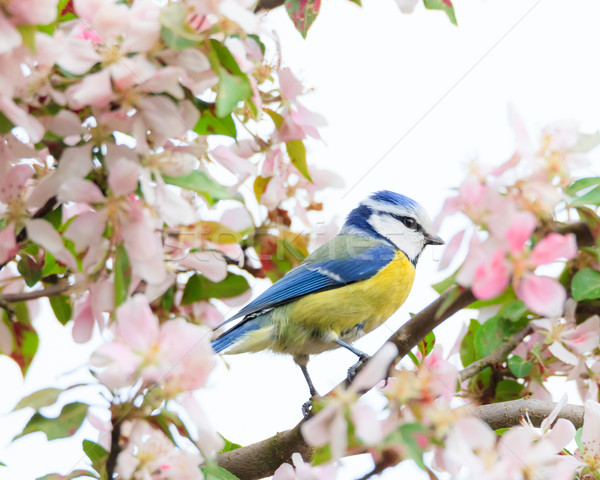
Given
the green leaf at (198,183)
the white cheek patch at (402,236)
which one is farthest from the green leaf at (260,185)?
the white cheek patch at (402,236)

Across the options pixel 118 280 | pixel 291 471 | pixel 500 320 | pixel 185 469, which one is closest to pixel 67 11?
pixel 118 280

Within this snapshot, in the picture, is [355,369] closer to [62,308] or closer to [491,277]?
[62,308]

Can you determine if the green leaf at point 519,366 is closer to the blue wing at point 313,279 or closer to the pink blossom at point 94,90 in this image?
the blue wing at point 313,279

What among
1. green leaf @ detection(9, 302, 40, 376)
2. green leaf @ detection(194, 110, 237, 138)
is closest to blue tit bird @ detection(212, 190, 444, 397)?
green leaf @ detection(9, 302, 40, 376)

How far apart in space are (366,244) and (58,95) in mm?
1470

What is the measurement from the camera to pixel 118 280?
0.99 m

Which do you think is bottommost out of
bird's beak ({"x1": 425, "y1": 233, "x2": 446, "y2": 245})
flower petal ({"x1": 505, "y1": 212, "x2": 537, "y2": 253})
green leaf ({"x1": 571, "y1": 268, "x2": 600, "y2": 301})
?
bird's beak ({"x1": 425, "y1": 233, "x2": 446, "y2": 245})

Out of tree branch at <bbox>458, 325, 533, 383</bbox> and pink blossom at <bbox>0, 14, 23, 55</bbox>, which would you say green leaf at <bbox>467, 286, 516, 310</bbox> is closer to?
tree branch at <bbox>458, 325, 533, 383</bbox>

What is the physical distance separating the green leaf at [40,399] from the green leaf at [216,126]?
17.8 inches

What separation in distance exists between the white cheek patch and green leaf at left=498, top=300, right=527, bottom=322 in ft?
2.30

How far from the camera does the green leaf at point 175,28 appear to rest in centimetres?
89

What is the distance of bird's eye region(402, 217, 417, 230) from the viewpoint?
2.39 m

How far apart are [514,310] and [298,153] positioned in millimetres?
644

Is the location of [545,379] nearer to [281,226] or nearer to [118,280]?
[281,226]
